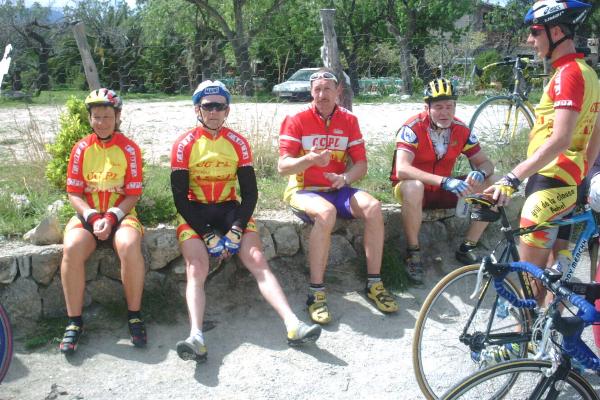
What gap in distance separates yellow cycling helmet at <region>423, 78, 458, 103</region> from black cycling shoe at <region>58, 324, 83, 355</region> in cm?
303

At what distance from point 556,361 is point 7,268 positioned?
3466 mm

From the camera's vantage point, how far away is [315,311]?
169 inches

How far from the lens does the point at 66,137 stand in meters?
4.76

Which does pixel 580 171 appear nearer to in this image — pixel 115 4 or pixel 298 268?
pixel 298 268

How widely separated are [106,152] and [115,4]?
38465mm

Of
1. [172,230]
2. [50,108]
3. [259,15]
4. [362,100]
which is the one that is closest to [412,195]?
[172,230]

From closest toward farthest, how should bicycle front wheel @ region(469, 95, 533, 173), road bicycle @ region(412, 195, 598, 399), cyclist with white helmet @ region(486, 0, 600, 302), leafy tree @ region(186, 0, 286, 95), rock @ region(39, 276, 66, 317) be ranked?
road bicycle @ region(412, 195, 598, 399), cyclist with white helmet @ region(486, 0, 600, 302), rock @ region(39, 276, 66, 317), bicycle front wheel @ region(469, 95, 533, 173), leafy tree @ region(186, 0, 286, 95)

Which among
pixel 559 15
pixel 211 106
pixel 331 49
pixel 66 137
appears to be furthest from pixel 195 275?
pixel 331 49

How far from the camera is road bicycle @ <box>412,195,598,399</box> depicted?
3127 mm

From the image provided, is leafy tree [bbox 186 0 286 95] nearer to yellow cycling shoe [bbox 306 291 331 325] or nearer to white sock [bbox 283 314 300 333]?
yellow cycling shoe [bbox 306 291 331 325]

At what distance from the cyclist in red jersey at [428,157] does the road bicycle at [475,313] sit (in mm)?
1219

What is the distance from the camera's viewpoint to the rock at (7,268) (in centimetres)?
407

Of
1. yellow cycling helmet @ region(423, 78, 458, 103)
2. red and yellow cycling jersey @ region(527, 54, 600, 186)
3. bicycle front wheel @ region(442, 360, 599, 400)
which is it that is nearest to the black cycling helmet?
red and yellow cycling jersey @ region(527, 54, 600, 186)

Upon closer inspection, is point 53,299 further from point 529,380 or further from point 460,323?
point 529,380
